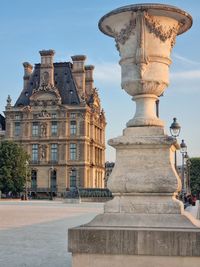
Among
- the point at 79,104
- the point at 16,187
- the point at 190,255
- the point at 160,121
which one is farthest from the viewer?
the point at 79,104

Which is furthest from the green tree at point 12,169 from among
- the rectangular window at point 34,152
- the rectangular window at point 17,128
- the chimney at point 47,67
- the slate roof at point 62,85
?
the chimney at point 47,67

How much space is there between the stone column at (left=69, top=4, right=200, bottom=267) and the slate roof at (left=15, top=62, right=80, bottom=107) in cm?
7979

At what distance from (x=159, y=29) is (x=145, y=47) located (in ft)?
0.93

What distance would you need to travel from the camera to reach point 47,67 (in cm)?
8738

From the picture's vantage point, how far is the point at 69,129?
281ft

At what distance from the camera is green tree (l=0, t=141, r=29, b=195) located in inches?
2756

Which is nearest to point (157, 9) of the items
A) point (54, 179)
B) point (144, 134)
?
point (144, 134)

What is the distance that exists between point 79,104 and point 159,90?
79.1 m

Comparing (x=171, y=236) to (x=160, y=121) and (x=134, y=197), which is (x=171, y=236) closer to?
(x=134, y=197)

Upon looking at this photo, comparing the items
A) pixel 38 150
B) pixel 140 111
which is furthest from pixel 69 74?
pixel 140 111

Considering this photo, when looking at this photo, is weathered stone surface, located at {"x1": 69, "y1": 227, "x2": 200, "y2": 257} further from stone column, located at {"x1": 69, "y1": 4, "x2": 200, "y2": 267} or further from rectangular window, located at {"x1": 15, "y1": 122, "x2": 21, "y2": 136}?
rectangular window, located at {"x1": 15, "y1": 122, "x2": 21, "y2": 136}

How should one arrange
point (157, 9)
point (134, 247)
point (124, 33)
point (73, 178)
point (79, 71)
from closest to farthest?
point (134, 247) < point (157, 9) < point (124, 33) < point (73, 178) < point (79, 71)

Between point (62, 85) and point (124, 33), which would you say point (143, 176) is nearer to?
point (124, 33)

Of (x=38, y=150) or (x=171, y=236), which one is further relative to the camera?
(x=38, y=150)
